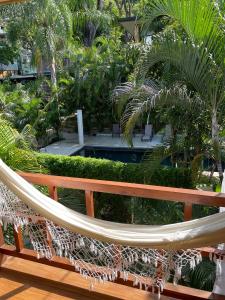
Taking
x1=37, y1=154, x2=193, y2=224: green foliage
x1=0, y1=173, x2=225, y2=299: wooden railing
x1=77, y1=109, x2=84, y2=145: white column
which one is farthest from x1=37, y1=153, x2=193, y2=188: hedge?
x1=77, y1=109, x2=84, y2=145: white column

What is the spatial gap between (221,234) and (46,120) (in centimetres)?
756

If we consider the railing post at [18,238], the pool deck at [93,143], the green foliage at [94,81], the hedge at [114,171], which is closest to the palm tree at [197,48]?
the hedge at [114,171]

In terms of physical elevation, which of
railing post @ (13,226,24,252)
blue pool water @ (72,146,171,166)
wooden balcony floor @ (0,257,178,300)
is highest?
railing post @ (13,226,24,252)

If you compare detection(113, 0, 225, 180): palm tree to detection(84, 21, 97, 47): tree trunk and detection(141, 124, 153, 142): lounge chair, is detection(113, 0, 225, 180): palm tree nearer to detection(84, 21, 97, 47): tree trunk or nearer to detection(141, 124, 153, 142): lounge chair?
detection(141, 124, 153, 142): lounge chair

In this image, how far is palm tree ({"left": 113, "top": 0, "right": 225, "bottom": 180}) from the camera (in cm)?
251

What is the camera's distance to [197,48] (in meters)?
2.68

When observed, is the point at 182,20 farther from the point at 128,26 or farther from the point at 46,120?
the point at 128,26

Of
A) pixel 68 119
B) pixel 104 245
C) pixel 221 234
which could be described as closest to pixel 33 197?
pixel 104 245

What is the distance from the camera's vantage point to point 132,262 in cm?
131

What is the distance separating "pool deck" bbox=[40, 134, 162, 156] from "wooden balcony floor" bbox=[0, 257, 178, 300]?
5804 millimetres

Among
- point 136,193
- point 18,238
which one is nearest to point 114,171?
point 18,238

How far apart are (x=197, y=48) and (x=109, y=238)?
1999 millimetres

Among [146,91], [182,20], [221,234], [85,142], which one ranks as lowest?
[85,142]

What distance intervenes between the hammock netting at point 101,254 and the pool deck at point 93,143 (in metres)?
6.07
